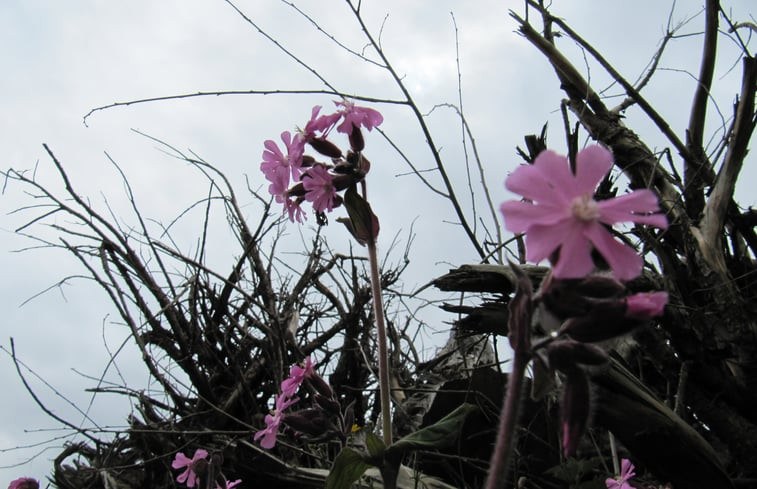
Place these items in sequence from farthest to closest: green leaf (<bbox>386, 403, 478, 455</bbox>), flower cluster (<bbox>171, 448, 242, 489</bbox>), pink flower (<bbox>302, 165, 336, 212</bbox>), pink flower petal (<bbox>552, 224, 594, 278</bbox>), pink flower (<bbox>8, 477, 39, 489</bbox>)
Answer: pink flower (<bbox>8, 477, 39, 489</bbox>) < flower cluster (<bbox>171, 448, 242, 489</bbox>) < pink flower (<bbox>302, 165, 336, 212</bbox>) < green leaf (<bbox>386, 403, 478, 455</bbox>) < pink flower petal (<bbox>552, 224, 594, 278</bbox>)

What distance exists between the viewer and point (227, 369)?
222 cm

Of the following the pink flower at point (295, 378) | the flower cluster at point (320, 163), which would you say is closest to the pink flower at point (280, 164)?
the flower cluster at point (320, 163)

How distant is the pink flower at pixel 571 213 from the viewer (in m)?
0.58

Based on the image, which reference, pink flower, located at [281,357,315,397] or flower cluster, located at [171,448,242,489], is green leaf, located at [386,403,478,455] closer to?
pink flower, located at [281,357,315,397]

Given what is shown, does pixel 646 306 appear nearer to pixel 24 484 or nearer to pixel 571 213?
pixel 571 213

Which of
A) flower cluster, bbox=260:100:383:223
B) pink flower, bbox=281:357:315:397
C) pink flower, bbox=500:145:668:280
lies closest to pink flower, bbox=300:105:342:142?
flower cluster, bbox=260:100:383:223

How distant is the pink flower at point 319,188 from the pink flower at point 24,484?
117cm

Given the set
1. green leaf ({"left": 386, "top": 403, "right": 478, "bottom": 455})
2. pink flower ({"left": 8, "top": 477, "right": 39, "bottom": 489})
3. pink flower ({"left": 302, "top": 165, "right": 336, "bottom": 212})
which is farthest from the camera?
pink flower ({"left": 8, "top": 477, "right": 39, "bottom": 489})

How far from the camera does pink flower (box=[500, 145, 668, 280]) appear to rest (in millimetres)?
576

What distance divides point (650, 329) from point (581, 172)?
1.05 m

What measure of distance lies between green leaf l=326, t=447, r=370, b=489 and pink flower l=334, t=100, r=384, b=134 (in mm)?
608

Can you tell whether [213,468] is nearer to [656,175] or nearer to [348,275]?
[348,275]

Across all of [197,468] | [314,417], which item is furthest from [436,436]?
Answer: [197,468]

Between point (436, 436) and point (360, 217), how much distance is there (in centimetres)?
44
